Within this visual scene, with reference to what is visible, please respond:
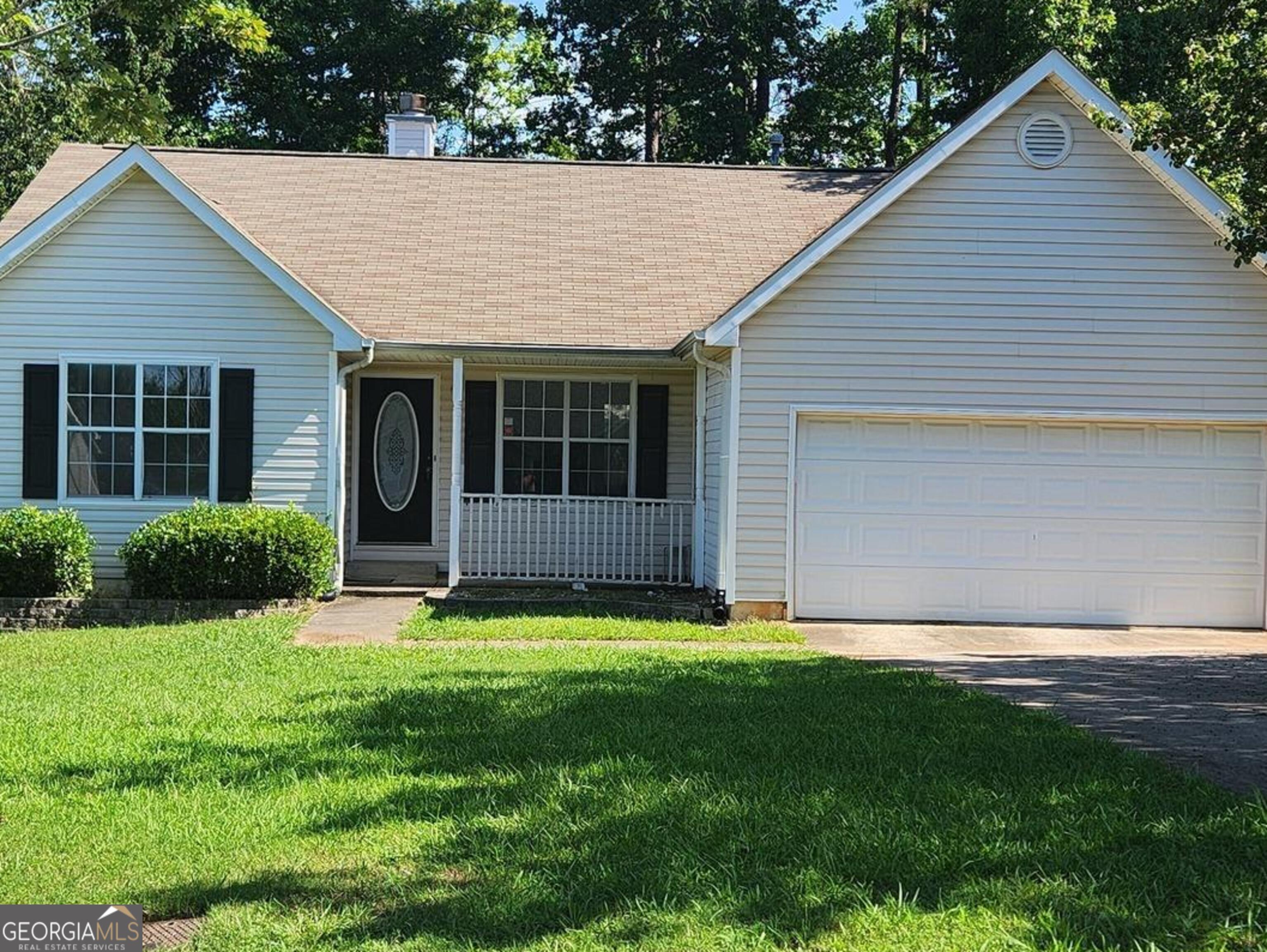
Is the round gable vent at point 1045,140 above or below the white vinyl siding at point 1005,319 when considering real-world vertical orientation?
above

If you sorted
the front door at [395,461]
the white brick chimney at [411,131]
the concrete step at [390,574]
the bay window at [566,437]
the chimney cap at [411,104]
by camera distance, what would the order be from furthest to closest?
the chimney cap at [411,104] < the white brick chimney at [411,131] < the front door at [395,461] < the bay window at [566,437] < the concrete step at [390,574]

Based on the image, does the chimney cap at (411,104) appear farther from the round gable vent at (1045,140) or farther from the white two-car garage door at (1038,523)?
the round gable vent at (1045,140)

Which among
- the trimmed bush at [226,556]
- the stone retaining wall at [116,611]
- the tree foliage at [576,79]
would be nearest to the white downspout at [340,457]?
the trimmed bush at [226,556]

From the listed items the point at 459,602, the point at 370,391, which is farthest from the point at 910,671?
the point at 370,391

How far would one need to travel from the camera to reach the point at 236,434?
547 inches

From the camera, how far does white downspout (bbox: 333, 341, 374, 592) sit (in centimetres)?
1402

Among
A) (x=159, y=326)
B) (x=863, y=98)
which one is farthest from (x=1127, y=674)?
(x=863, y=98)

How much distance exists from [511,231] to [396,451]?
3.75m

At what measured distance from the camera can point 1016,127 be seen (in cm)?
1291

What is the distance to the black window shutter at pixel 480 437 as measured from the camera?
15312mm

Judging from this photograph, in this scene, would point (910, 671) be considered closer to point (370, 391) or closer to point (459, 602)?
point (459, 602)

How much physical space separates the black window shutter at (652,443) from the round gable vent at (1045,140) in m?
5.07

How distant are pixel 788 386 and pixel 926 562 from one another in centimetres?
243

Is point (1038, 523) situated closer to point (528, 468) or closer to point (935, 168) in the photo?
point (935, 168)
